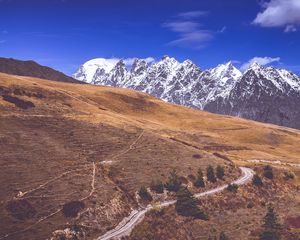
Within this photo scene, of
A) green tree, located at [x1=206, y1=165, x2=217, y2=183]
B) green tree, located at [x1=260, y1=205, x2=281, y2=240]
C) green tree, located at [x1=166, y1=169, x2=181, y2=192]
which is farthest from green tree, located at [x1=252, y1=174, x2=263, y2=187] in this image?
green tree, located at [x1=260, y1=205, x2=281, y2=240]

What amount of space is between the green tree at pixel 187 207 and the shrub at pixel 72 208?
17.2 m

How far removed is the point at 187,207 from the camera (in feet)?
265

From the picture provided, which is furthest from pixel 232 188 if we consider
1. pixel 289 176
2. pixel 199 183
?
pixel 289 176

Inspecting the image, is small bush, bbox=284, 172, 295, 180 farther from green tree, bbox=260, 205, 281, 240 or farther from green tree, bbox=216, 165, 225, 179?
green tree, bbox=260, 205, 281, 240

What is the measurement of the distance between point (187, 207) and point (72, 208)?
1998 centimetres

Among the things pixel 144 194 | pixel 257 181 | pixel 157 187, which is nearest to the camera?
pixel 144 194

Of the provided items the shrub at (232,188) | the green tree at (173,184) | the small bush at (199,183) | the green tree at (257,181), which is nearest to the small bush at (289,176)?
the green tree at (257,181)

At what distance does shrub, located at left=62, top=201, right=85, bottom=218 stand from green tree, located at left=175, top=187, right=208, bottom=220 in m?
17.2

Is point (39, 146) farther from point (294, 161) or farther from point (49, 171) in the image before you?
point (294, 161)

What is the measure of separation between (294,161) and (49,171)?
266 ft

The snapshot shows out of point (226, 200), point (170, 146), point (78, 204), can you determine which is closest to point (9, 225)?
point (78, 204)

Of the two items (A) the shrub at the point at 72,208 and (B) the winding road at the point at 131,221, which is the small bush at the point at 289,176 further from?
(A) the shrub at the point at 72,208

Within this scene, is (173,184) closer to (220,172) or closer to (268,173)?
(220,172)

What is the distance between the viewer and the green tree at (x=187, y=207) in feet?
263
